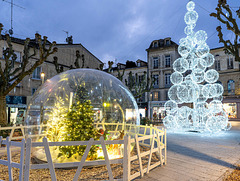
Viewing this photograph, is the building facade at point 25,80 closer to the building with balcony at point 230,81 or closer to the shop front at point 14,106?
the shop front at point 14,106

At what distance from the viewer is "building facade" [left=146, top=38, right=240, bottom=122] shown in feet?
102

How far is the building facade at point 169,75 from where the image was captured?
31.0 meters

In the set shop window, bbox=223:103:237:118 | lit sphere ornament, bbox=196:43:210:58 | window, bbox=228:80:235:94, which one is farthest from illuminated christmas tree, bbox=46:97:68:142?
window, bbox=228:80:235:94

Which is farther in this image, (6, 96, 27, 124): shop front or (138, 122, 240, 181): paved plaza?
(6, 96, 27, 124): shop front

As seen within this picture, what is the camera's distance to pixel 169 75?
36.0 metres

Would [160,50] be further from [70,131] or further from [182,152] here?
[70,131]

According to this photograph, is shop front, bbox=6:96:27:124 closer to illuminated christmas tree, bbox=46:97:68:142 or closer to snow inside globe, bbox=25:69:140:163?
snow inside globe, bbox=25:69:140:163

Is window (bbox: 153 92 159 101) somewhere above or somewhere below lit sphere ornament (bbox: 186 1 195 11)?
below

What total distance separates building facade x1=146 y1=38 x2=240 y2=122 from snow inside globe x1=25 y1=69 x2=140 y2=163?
22092 mm

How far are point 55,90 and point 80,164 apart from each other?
5.04m

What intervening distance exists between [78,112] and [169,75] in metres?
32.0

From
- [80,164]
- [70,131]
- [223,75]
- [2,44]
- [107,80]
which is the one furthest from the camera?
[223,75]

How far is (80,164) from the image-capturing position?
13.2 feet

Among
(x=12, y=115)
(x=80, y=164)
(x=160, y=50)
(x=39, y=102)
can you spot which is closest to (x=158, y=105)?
(x=160, y=50)
